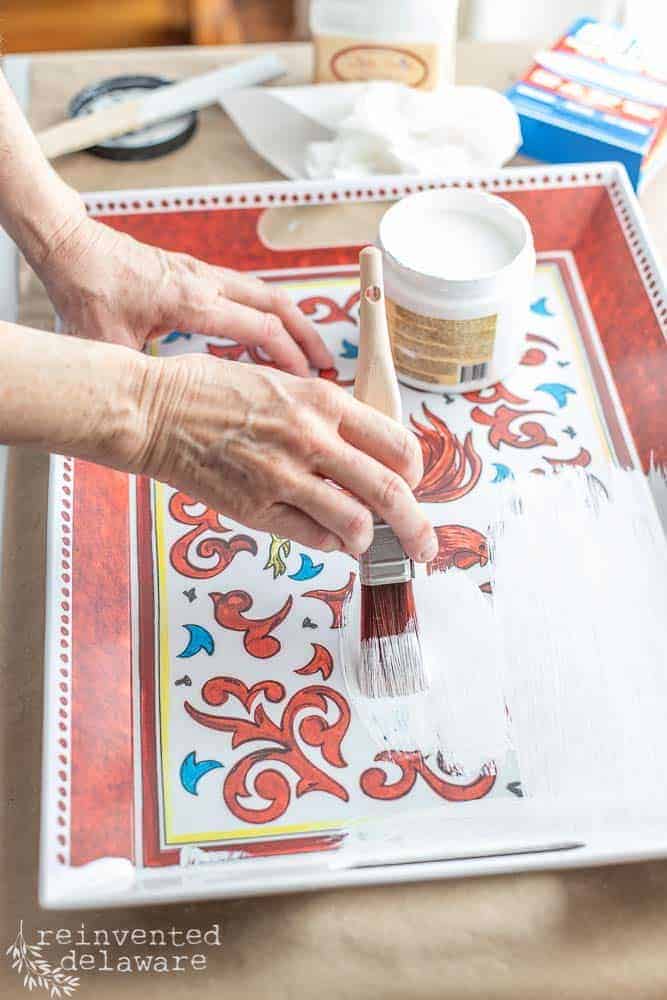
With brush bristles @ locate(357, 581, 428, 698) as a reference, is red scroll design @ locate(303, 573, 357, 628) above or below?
above

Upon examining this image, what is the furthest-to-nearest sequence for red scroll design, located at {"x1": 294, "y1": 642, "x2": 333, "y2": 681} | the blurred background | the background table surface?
1. the blurred background
2. red scroll design, located at {"x1": 294, "y1": 642, "x2": 333, "y2": 681}
3. the background table surface

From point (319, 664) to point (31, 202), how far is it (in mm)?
405

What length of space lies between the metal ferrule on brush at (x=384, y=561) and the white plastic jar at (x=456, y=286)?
0.66ft

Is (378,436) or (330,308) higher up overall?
(330,308)

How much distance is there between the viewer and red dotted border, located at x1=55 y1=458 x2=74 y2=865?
576 mm

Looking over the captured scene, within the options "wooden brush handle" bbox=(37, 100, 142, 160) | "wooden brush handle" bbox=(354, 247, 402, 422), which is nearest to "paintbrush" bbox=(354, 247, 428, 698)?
"wooden brush handle" bbox=(354, 247, 402, 422)

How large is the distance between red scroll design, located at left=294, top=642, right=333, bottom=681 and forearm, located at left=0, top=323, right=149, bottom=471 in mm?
166

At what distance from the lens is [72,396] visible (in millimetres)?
586

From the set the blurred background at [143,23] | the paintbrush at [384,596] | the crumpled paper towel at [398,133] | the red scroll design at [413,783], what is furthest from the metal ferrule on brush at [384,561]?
the blurred background at [143,23]

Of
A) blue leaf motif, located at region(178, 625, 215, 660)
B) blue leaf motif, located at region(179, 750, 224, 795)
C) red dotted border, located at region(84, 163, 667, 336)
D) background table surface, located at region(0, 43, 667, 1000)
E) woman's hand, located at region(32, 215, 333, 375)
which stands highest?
red dotted border, located at region(84, 163, 667, 336)

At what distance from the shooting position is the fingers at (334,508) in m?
0.62

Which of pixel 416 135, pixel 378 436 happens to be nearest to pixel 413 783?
pixel 378 436

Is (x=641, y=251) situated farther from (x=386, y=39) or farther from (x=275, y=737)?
(x=275, y=737)

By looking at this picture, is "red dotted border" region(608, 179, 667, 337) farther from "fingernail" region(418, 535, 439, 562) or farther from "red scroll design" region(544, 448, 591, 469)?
"fingernail" region(418, 535, 439, 562)
